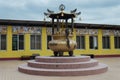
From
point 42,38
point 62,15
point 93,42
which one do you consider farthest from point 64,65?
point 93,42

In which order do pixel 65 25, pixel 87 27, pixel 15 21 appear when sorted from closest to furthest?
1. pixel 65 25
2. pixel 15 21
3. pixel 87 27

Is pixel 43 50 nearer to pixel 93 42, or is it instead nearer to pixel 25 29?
pixel 25 29

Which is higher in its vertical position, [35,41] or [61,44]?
[35,41]

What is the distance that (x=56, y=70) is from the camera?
36.2ft

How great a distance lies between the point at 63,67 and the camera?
11.5 meters

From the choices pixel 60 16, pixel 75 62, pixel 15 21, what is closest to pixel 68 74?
pixel 75 62

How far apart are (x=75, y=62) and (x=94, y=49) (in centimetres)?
1387

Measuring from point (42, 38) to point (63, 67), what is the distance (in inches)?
494


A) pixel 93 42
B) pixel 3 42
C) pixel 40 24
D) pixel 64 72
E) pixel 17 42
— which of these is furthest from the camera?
pixel 93 42

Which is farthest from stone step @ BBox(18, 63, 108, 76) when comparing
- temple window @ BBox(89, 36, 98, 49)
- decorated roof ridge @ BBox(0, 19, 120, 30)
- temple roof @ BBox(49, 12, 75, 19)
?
temple window @ BBox(89, 36, 98, 49)

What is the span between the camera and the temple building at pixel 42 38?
73.5ft

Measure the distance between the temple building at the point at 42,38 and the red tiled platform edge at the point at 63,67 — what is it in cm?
1008

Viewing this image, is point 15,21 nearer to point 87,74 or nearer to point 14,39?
point 14,39

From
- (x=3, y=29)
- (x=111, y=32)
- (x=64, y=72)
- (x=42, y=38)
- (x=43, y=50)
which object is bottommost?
(x=64, y=72)
